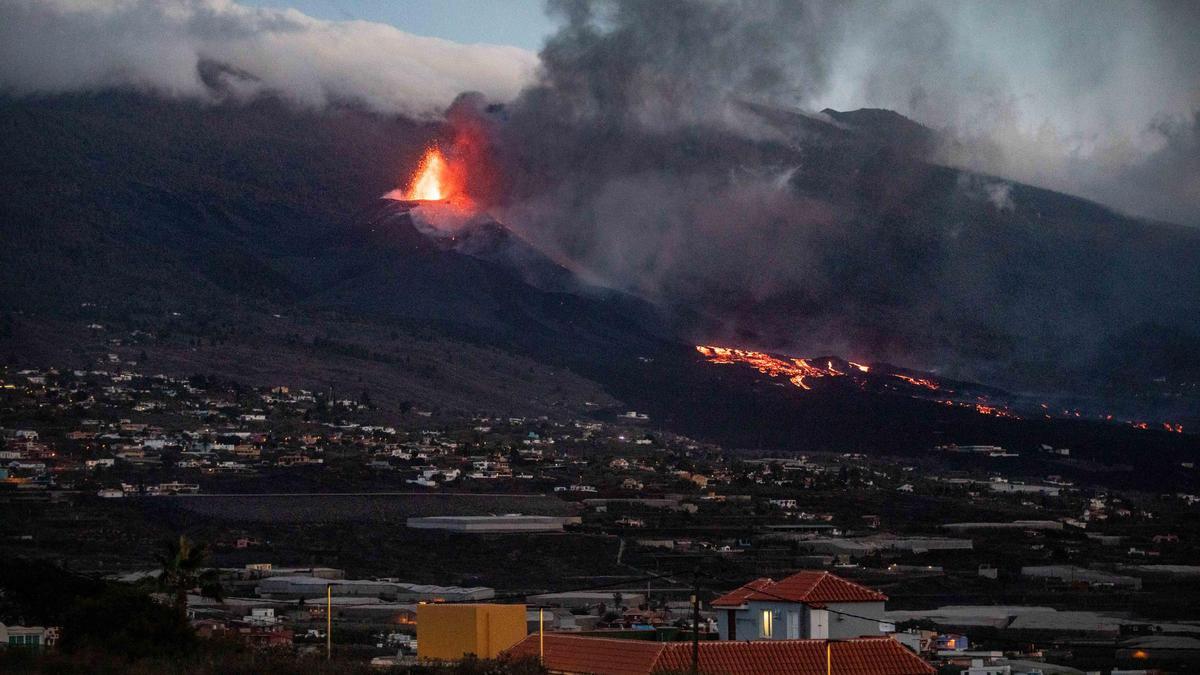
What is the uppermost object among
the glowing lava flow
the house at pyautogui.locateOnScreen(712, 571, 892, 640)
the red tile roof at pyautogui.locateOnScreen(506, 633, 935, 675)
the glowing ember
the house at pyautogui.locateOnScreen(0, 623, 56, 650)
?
the glowing lava flow

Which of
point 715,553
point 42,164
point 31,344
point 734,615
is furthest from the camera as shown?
point 42,164

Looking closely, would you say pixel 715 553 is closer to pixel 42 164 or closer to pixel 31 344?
pixel 31 344

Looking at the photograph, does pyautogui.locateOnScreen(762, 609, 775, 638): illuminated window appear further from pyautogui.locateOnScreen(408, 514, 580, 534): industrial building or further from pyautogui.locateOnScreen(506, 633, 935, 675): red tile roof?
pyautogui.locateOnScreen(408, 514, 580, 534): industrial building

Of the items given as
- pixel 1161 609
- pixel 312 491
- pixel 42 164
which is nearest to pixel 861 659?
pixel 1161 609

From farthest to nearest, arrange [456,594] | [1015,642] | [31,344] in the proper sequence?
1. [31,344]
2. [456,594]
3. [1015,642]

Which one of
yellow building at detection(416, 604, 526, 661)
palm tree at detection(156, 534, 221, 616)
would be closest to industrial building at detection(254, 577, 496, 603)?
palm tree at detection(156, 534, 221, 616)

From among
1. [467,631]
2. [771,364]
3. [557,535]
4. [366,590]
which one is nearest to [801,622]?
[467,631]

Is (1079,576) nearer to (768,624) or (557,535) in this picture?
(557,535)
